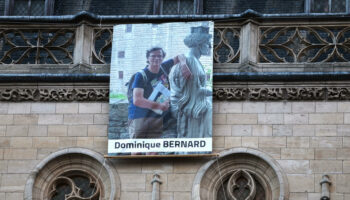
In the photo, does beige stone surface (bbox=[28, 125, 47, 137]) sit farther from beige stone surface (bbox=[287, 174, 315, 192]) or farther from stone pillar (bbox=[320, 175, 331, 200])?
stone pillar (bbox=[320, 175, 331, 200])

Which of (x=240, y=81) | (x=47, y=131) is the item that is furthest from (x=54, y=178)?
(x=240, y=81)

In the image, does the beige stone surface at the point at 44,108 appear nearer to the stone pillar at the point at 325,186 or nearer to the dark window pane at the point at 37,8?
the dark window pane at the point at 37,8

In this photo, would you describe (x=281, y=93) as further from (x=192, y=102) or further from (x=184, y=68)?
(x=184, y=68)

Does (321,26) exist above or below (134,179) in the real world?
above

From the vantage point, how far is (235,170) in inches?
854

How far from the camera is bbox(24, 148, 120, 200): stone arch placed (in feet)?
71.6

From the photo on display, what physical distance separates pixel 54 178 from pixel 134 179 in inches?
58.9

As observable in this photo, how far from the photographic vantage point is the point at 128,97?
73.0 ft

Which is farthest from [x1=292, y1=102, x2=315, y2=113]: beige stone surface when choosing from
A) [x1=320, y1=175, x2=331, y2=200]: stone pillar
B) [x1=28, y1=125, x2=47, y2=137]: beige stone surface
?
[x1=28, y1=125, x2=47, y2=137]: beige stone surface

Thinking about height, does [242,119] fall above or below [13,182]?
above

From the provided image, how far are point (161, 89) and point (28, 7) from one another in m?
3.68

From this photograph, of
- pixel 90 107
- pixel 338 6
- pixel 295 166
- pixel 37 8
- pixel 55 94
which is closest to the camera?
pixel 295 166

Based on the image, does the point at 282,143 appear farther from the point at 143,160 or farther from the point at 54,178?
the point at 54,178

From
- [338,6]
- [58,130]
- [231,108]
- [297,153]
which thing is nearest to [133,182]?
[58,130]
